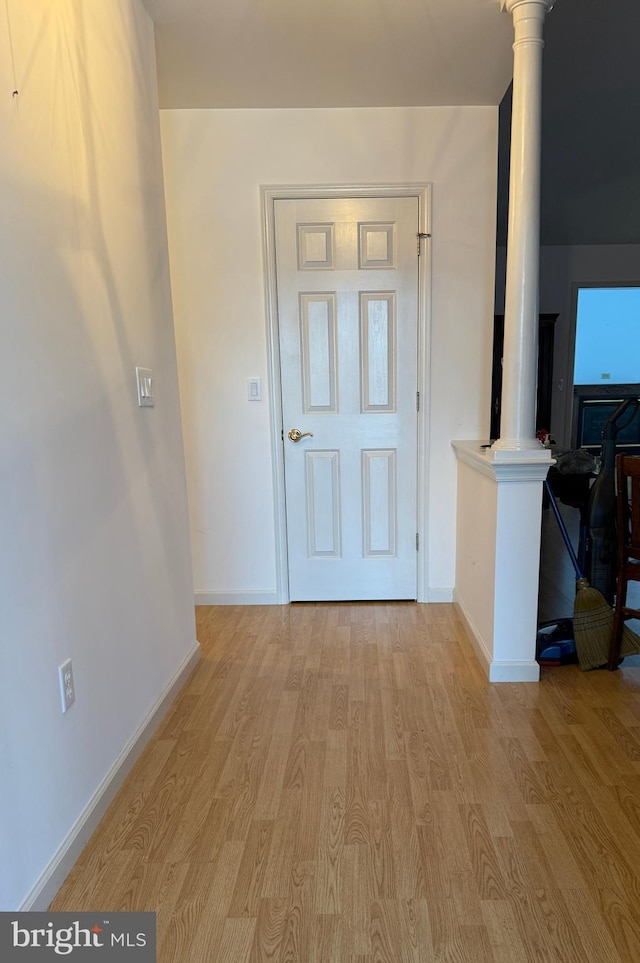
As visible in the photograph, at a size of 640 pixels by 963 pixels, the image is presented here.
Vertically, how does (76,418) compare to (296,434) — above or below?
above

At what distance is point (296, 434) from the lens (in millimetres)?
2854

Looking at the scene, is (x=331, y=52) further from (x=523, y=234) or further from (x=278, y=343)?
(x=278, y=343)

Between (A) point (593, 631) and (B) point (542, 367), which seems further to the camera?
(B) point (542, 367)

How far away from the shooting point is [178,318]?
2773mm

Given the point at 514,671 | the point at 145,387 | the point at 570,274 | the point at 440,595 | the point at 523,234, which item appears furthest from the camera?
the point at 570,274

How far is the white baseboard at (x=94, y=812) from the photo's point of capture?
47.6 inches

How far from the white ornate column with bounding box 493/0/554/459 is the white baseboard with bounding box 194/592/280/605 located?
5.00 feet

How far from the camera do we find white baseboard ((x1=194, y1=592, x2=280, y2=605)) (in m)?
3.00

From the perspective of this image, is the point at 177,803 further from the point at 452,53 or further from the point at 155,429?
the point at 452,53

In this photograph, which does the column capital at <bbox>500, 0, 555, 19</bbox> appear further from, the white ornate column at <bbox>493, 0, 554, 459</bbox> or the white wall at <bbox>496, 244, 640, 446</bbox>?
the white wall at <bbox>496, 244, 640, 446</bbox>

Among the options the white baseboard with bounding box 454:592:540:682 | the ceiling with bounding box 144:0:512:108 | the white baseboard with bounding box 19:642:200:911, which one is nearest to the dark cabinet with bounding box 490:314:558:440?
the ceiling with bounding box 144:0:512:108

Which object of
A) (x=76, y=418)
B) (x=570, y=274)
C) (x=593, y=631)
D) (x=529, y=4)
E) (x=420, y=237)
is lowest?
(x=593, y=631)

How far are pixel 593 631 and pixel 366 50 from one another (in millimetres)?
2511

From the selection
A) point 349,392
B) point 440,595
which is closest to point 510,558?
point 440,595
